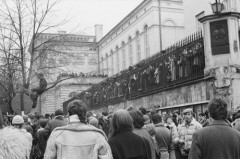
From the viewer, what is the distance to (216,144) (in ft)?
14.3

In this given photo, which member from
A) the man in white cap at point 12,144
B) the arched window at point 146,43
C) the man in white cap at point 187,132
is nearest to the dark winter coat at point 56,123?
the man in white cap at point 187,132

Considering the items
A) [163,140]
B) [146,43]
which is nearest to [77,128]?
[163,140]

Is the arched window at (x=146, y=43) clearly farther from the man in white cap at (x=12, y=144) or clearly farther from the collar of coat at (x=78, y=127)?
the man in white cap at (x=12, y=144)

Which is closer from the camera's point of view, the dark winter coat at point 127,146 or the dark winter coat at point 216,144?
the dark winter coat at point 216,144

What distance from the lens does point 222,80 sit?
13477 millimetres

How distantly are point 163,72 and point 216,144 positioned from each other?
1463 cm

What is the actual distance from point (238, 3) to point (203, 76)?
11908 millimetres

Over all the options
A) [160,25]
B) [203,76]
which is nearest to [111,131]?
[203,76]

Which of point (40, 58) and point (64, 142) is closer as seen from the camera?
point (64, 142)

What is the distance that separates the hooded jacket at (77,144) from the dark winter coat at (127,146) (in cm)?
52

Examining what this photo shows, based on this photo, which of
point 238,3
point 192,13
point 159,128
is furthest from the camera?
point 192,13

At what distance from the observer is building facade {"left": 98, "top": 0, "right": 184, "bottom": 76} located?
4516 centimetres

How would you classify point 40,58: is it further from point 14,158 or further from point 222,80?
point 14,158

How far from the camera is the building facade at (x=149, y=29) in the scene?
148ft
